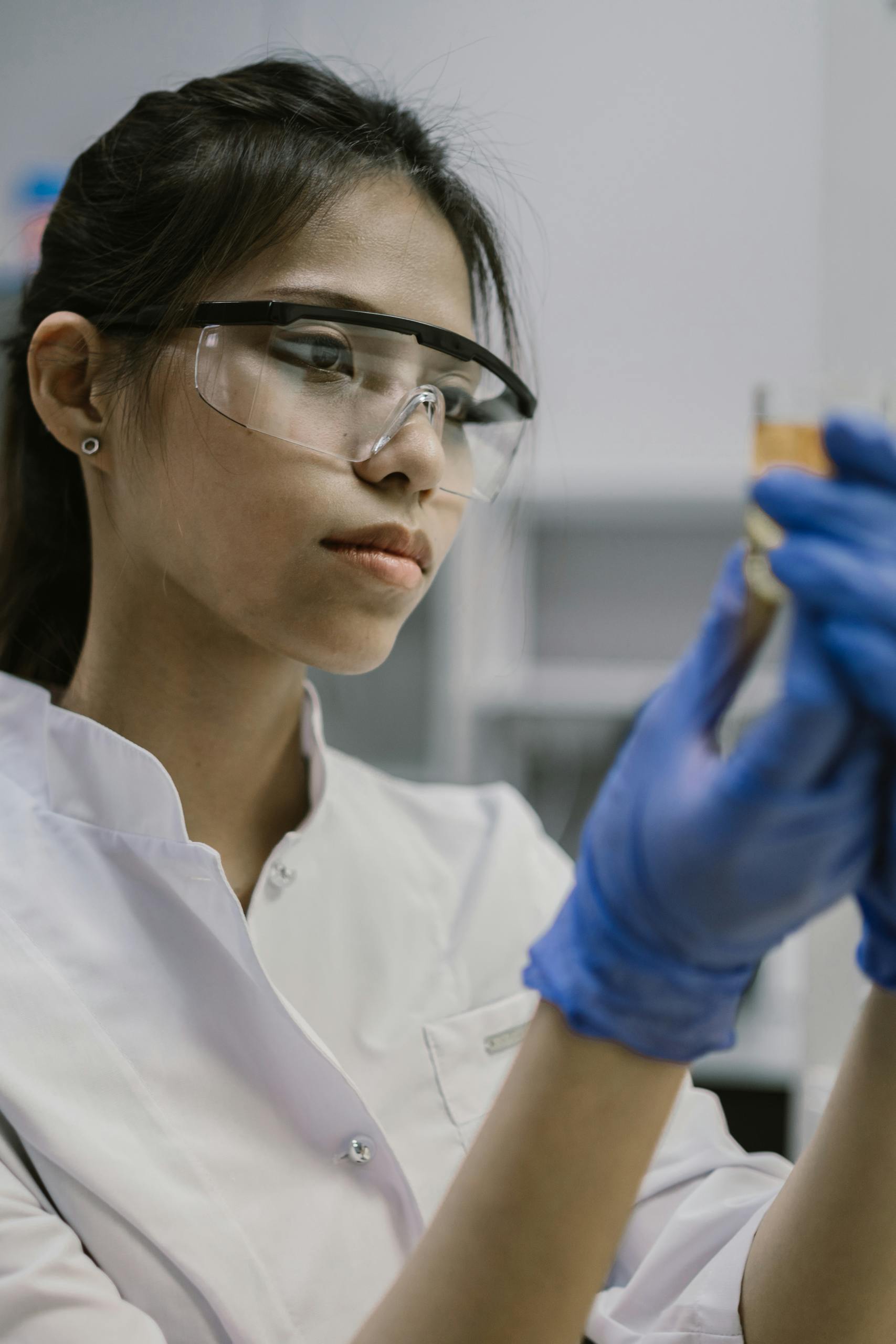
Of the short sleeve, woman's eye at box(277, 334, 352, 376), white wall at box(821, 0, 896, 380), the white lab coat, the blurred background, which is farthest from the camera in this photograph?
the blurred background

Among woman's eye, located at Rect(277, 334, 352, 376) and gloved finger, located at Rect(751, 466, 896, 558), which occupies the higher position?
woman's eye, located at Rect(277, 334, 352, 376)

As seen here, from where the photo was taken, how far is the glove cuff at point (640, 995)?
0.62 meters

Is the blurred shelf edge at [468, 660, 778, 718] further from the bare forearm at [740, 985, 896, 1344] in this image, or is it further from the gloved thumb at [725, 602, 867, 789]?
the gloved thumb at [725, 602, 867, 789]

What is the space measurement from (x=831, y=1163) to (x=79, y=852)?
728 millimetres

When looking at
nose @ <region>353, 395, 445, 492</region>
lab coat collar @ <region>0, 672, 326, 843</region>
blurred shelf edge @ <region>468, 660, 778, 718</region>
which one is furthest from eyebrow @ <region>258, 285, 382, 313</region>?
blurred shelf edge @ <region>468, 660, 778, 718</region>

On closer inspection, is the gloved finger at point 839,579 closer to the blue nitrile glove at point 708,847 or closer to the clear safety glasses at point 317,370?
the blue nitrile glove at point 708,847

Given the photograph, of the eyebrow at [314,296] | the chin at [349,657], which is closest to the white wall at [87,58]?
the eyebrow at [314,296]

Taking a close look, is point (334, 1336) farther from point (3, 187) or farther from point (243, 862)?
point (3, 187)

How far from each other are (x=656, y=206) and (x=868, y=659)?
313cm

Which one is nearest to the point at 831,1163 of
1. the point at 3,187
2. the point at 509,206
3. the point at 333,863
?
the point at 333,863

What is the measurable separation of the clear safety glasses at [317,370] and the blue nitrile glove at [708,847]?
0.46m

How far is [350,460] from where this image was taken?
39.7 inches

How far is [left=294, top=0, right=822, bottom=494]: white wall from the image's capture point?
8.91 ft

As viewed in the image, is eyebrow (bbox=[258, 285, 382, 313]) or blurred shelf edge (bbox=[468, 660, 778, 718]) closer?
eyebrow (bbox=[258, 285, 382, 313])
